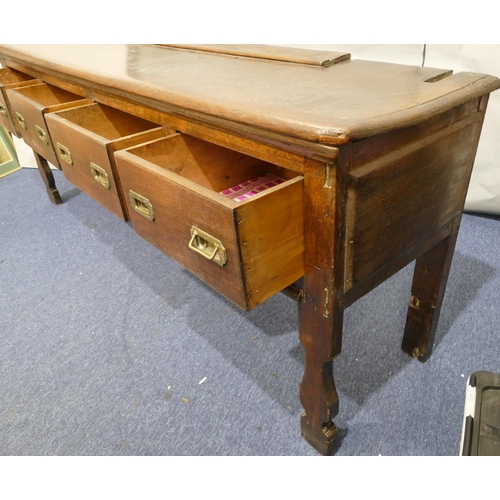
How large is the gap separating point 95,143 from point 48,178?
4.37 ft

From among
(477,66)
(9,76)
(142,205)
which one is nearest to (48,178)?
(9,76)

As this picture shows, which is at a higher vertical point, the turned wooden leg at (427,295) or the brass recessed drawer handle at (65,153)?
the brass recessed drawer handle at (65,153)

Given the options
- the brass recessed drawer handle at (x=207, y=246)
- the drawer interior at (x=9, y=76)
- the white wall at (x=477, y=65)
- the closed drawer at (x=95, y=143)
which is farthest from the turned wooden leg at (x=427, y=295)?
the drawer interior at (x=9, y=76)

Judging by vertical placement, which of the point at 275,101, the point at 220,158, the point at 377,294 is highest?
the point at 275,101

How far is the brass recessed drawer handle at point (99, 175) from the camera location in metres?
0.94

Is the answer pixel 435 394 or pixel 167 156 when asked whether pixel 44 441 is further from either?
pixel 435 394

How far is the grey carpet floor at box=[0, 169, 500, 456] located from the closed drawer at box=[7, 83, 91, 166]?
526mm

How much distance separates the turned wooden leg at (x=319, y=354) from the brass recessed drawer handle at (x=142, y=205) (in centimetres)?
31

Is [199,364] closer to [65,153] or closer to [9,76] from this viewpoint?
[65,153]

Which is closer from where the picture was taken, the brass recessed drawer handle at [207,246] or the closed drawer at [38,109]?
the brass recessed drawer handle at [207,246]

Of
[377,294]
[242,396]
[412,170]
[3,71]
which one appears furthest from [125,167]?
[3,71]

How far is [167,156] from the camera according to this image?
2.97 feet

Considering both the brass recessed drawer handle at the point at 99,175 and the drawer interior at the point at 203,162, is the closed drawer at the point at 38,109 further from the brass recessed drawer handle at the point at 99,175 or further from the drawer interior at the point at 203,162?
the drawer interior at the point at 203,162

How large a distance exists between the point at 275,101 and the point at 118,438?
858 mm
